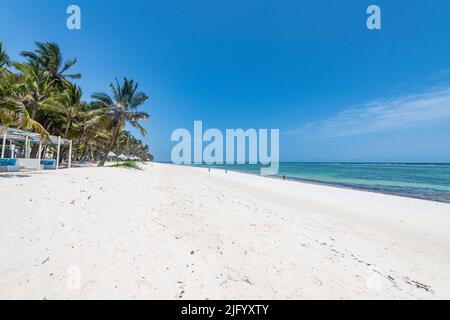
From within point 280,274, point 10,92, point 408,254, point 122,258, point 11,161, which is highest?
point 10,92

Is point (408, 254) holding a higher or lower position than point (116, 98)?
lower

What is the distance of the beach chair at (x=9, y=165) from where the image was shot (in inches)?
415

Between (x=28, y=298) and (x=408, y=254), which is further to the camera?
(x=408, y=254)

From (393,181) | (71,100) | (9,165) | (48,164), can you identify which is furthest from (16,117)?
(393,181)

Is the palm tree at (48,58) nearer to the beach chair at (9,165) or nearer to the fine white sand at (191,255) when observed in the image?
the beach chair at (9,165)

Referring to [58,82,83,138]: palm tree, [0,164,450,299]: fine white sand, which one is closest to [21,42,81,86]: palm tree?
[58,82,83,138]: palm tree

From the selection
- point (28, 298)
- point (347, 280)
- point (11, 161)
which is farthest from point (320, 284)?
point (11, 161)

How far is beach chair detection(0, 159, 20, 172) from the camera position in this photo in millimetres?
10553

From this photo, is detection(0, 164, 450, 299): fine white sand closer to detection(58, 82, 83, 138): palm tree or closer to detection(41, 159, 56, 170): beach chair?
detection(41, 159, 56, 170): beach chair

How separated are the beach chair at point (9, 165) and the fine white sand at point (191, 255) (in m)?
7.83

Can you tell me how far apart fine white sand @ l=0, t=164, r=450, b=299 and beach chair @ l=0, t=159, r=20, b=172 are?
7.83m

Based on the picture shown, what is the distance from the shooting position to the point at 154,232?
3879 mm
